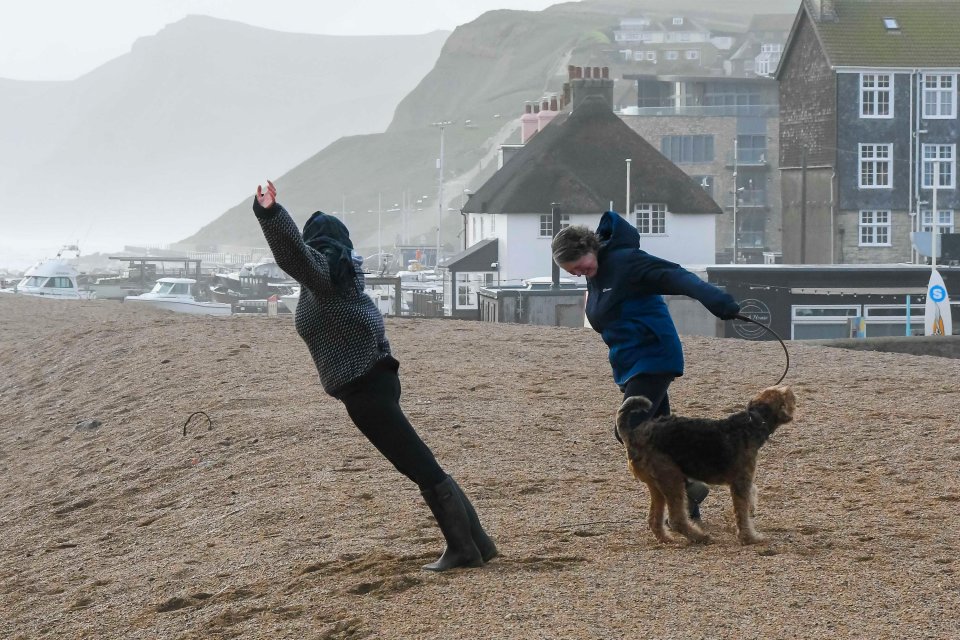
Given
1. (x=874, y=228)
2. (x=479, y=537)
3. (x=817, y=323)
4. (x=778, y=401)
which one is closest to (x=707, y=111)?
(x=874, y=228)

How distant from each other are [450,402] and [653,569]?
684cm

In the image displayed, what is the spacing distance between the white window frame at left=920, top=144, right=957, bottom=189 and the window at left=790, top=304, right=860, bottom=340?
22.6m

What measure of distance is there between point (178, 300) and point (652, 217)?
74.8 feet

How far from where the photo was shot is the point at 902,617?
18.3 ft

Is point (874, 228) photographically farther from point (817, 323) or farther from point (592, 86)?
point (817, 323)

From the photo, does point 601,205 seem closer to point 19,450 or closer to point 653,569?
point 19,450

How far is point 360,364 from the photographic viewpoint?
6.53 metres

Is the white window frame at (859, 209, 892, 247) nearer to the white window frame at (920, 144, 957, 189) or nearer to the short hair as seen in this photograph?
the white window frame at (920, 144, 957, 189)

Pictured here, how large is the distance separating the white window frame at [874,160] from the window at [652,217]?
987cm

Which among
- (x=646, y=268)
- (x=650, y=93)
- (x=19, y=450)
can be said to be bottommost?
(x=19, y=450)

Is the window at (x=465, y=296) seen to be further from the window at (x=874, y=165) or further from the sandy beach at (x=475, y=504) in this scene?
the sandy beach at (x=475, y=504)

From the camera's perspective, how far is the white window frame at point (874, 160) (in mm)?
63500

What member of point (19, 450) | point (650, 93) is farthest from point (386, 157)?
point (19, 450)

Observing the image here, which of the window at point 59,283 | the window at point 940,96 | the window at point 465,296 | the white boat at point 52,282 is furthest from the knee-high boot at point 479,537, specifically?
the window at point 940,96
